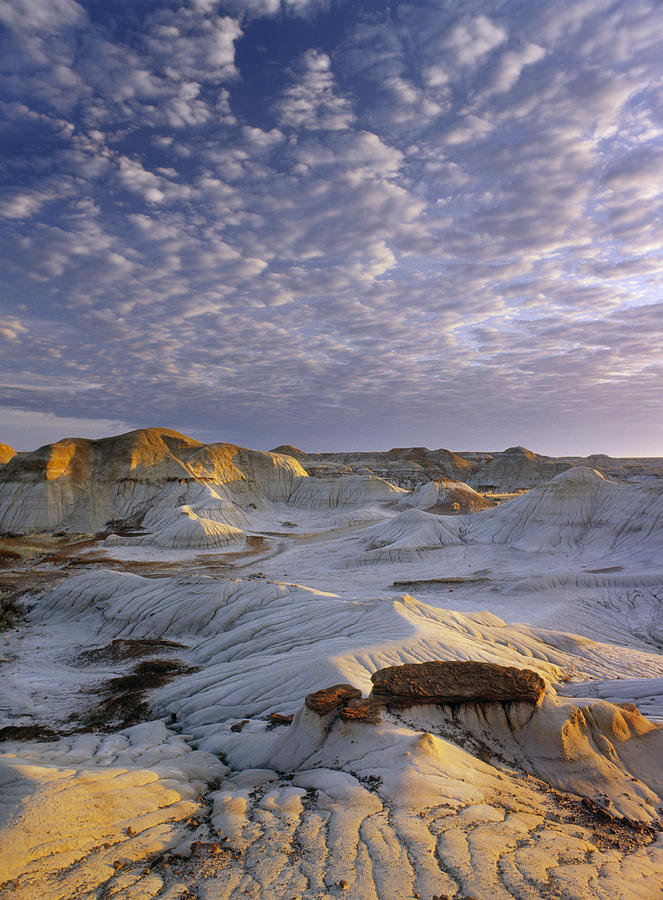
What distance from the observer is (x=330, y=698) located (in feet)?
24.1

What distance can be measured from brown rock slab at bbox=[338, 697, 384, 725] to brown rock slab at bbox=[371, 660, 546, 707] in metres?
0.29

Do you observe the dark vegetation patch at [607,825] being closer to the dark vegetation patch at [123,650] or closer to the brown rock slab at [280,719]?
the brown rock slab at [280,719]

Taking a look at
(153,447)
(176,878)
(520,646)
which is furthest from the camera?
(153,447)

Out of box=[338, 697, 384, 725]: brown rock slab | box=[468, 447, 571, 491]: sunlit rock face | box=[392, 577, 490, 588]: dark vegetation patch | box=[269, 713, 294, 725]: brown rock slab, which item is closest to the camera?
box=[338, 697, 384, 725]: brown rock slab

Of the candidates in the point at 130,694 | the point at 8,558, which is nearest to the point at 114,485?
the point at 8,558

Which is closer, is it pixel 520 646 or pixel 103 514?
pixel 520 646

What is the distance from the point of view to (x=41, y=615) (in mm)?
24422

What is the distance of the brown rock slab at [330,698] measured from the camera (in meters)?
7.14

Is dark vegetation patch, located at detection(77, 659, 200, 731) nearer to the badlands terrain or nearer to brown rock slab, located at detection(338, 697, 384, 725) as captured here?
the badlands terrain

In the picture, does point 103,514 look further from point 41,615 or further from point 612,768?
point 612,768

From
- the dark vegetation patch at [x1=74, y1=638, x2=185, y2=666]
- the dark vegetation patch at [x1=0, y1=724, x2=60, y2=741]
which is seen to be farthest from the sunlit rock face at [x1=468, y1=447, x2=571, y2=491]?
the dark vegetation patch at [x1=0, y1=724, x2=60, y2=741]

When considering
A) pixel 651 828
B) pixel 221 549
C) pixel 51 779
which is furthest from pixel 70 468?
pixel 651 828

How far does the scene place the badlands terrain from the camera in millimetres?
4344

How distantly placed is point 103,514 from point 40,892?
53705 mm
